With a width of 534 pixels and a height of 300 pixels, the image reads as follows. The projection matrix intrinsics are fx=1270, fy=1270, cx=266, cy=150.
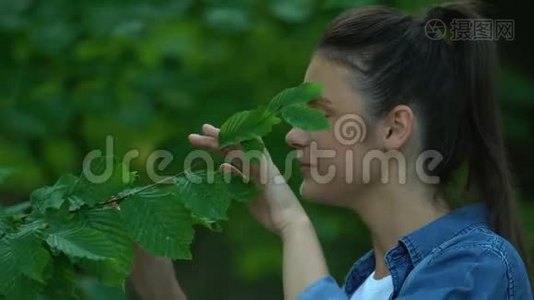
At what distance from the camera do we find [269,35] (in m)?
3.03

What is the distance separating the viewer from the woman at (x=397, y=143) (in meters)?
1.90

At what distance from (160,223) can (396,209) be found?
15.1 inches

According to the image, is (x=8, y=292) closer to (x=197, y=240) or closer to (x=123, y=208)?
(x=123, y=208)

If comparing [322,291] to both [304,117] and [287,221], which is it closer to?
[287,221]

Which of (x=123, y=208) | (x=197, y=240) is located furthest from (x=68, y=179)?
(x=197, y=240)

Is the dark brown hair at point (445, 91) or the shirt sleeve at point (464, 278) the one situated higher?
the dark brown hair at point (445, 91)

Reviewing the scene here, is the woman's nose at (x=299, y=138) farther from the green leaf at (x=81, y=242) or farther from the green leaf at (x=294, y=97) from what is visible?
the green leaf at (x=81, y=242)

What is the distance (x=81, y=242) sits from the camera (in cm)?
173

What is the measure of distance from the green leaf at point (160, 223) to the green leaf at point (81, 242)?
1.7 inches

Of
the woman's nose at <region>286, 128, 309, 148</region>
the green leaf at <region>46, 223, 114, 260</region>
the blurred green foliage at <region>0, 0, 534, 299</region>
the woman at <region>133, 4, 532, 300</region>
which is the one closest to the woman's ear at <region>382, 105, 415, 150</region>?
the woman at <region>133, 4, 532, 300</region>

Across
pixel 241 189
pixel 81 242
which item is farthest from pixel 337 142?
pixel 81 242

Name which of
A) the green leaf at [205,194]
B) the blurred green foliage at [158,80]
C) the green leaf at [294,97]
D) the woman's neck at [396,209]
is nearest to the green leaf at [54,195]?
the green leaf at [205,194]

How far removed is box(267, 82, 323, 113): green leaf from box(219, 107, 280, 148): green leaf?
16 mm

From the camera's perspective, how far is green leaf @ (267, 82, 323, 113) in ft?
5.92
